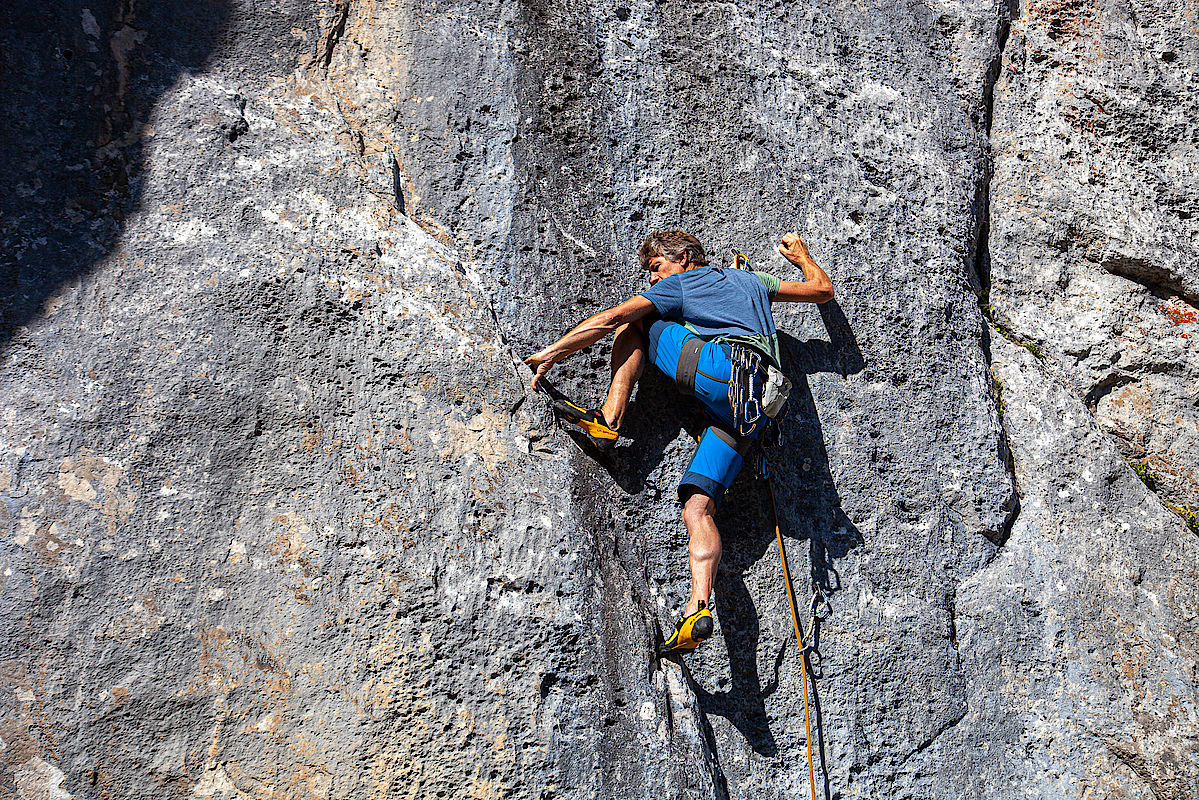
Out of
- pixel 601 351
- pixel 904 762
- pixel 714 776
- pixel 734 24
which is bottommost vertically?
pixel 904 762

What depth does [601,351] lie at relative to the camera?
361 cm

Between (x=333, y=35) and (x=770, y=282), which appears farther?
(x=333, y=35)

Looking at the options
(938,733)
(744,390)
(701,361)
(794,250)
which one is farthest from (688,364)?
(938,733)

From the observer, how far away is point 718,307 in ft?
10.8

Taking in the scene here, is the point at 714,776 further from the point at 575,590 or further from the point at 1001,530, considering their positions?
the point at 1001,530

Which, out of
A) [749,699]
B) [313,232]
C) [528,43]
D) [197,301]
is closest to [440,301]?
[313,232]

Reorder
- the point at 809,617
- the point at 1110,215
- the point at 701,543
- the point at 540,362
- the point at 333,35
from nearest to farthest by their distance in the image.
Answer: the point at 701,543, the point at 540,362, the point at 809,617, the point at 333,35, the point at 1110,215

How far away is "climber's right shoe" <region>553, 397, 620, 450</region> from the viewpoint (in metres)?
3.26

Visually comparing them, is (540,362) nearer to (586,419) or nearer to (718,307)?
(586,419)

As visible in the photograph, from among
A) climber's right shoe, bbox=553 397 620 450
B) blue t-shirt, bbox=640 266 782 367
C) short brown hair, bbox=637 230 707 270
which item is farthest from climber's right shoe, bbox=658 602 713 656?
short brown hair, bbox=637 230 707 270

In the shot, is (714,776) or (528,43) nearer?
(714,776)

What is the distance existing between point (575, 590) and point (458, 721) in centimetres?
58

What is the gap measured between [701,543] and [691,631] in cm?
37

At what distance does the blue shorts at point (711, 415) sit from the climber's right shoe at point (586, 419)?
1.08 feet
